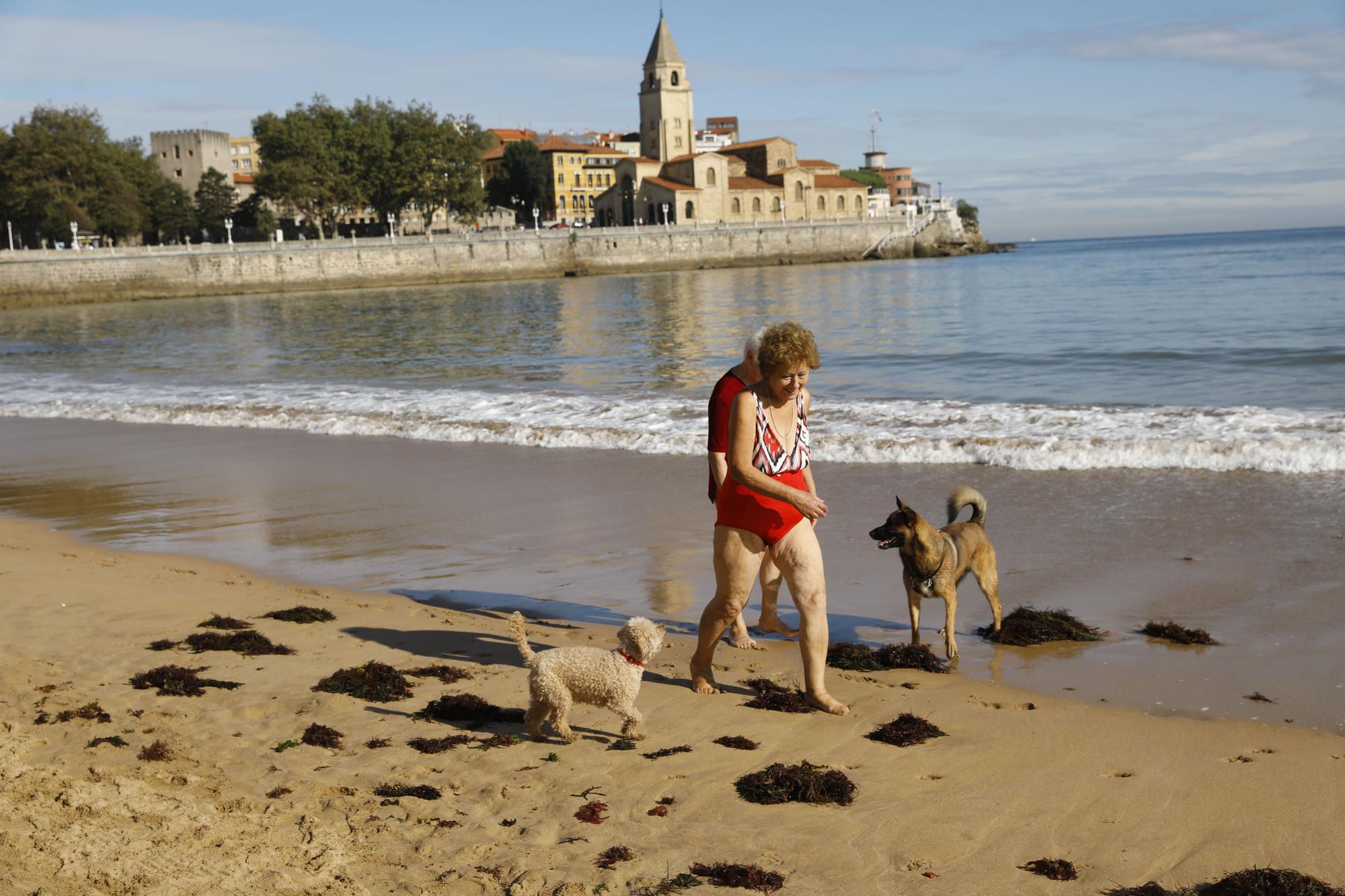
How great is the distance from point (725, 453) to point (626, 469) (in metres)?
5.81

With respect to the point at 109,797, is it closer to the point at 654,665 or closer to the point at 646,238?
the point at 654,665

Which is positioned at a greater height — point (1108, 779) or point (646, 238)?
point (646, 238)

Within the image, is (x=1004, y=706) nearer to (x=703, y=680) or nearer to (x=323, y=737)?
(x=703, y=680)

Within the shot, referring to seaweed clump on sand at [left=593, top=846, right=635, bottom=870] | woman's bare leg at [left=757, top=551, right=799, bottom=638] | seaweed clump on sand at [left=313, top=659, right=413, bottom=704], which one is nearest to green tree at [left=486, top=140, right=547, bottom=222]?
woman's bare leg at [left=757, top=551, right=799, bottom=638]

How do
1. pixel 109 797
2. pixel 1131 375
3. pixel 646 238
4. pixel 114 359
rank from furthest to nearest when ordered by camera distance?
pixel 646 238 → pixel 114 359 → pixel 1131 375 → pixel 109 797

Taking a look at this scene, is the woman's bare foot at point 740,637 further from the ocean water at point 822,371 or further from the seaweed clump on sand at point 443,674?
the ocean water at point 822,371

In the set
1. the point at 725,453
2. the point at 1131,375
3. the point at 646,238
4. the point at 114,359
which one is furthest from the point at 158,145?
the point at 725,453

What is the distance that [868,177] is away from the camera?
153125 mm

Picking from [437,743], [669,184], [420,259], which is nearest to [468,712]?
[437,743]

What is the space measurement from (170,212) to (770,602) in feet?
304

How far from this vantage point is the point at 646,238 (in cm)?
8662

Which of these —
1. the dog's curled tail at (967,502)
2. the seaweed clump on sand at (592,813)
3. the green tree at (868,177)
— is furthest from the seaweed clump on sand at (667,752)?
the green tree at (868,177)

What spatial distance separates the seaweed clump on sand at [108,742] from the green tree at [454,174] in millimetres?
83240

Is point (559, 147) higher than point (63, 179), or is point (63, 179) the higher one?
point (559, 147)
